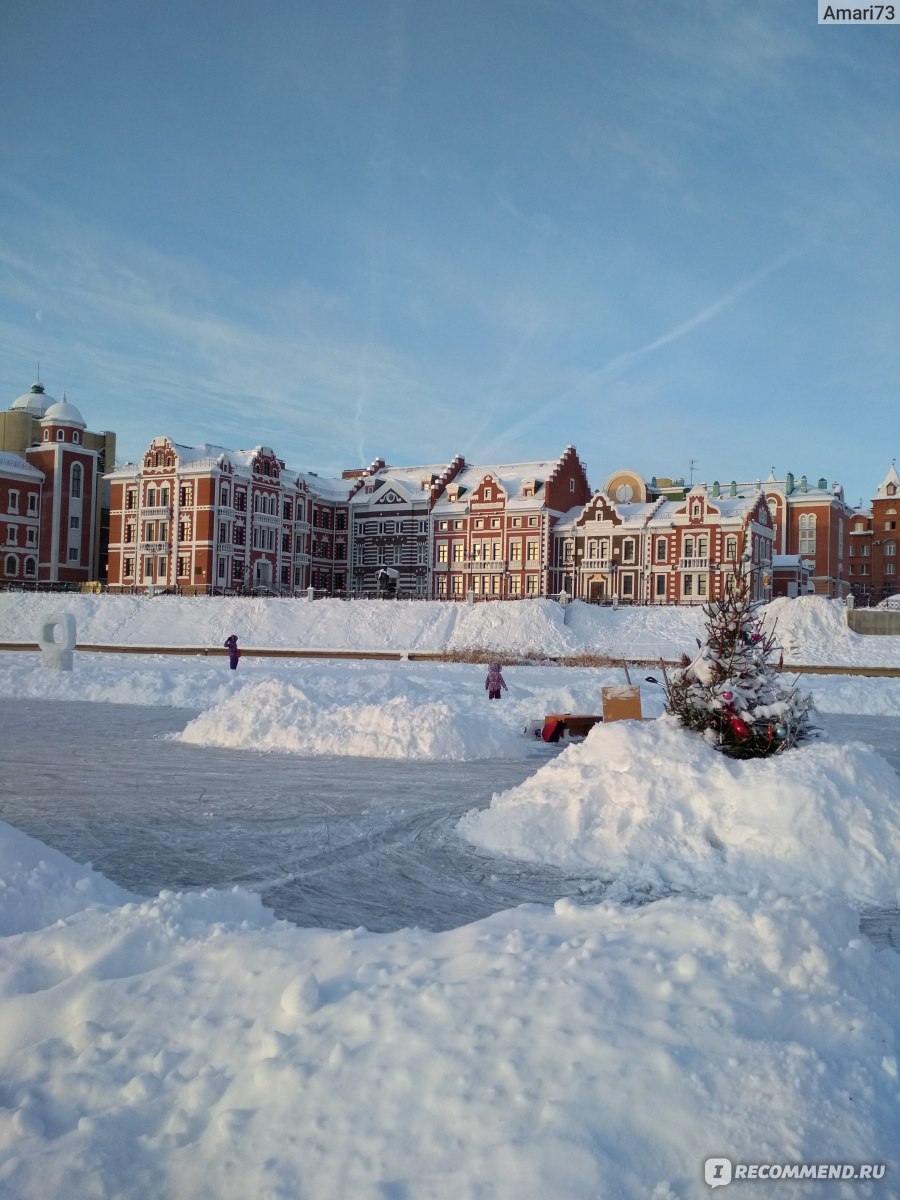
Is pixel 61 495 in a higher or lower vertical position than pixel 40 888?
higher

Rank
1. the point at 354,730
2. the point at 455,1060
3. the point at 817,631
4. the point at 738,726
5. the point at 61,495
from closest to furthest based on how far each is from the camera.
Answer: the point at 455,1060 < the point at 738,726 < the point at 354,730 < the point at 817,631 < the point at 61,495

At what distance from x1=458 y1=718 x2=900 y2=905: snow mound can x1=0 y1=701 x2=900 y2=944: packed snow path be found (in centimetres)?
47

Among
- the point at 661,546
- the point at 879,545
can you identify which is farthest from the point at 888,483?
the point at 661,546

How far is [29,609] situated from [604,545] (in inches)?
1566

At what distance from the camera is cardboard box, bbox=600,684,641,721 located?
46.1 feet

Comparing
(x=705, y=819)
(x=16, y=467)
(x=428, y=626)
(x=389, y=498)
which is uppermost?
(x=16, y=467)

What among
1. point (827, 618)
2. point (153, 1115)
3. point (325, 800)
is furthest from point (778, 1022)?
point (827, 618)

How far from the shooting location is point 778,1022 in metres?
4.02

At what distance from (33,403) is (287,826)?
84.4 m

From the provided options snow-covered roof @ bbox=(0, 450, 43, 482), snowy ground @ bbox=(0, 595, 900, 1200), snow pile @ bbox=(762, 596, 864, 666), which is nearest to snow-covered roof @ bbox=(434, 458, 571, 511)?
snow pile @ bbox=(762, 596, 864, 666)

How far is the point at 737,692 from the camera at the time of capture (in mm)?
9906

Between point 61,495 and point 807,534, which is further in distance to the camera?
point 807,534

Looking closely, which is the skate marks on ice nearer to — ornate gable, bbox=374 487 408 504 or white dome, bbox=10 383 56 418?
ornate gable, bbox=374 487 408 504

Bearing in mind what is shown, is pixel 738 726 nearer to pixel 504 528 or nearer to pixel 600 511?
pixel 600 511
